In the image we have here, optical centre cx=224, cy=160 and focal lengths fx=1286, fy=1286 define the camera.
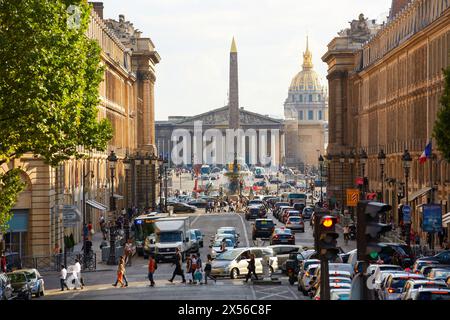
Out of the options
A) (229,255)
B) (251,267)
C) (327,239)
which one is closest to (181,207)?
(229,255)

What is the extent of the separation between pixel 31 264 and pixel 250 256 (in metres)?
11.7

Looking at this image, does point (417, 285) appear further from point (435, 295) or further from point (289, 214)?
point (289, 214)

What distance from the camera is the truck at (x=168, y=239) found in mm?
65250

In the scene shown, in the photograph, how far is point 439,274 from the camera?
1532 inches

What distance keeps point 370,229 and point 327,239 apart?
2.60 meters

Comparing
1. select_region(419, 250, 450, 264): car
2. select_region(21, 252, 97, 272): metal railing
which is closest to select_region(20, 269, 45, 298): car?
select_region(21, 252, 97, 272): metal railing

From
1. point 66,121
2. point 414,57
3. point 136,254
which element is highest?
point 414,57

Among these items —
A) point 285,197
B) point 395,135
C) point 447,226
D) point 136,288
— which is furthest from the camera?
point 285,197

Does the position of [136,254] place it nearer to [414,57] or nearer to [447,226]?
[447,226]

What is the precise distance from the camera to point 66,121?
39.5 meters

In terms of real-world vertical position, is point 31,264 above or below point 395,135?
below

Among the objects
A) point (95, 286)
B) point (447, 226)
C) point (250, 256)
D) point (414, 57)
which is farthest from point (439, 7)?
point (95, 286)

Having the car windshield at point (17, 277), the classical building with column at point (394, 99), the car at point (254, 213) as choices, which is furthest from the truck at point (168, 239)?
the car at point (254, 213)

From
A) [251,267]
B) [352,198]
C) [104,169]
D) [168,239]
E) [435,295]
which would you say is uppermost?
[104,169]
